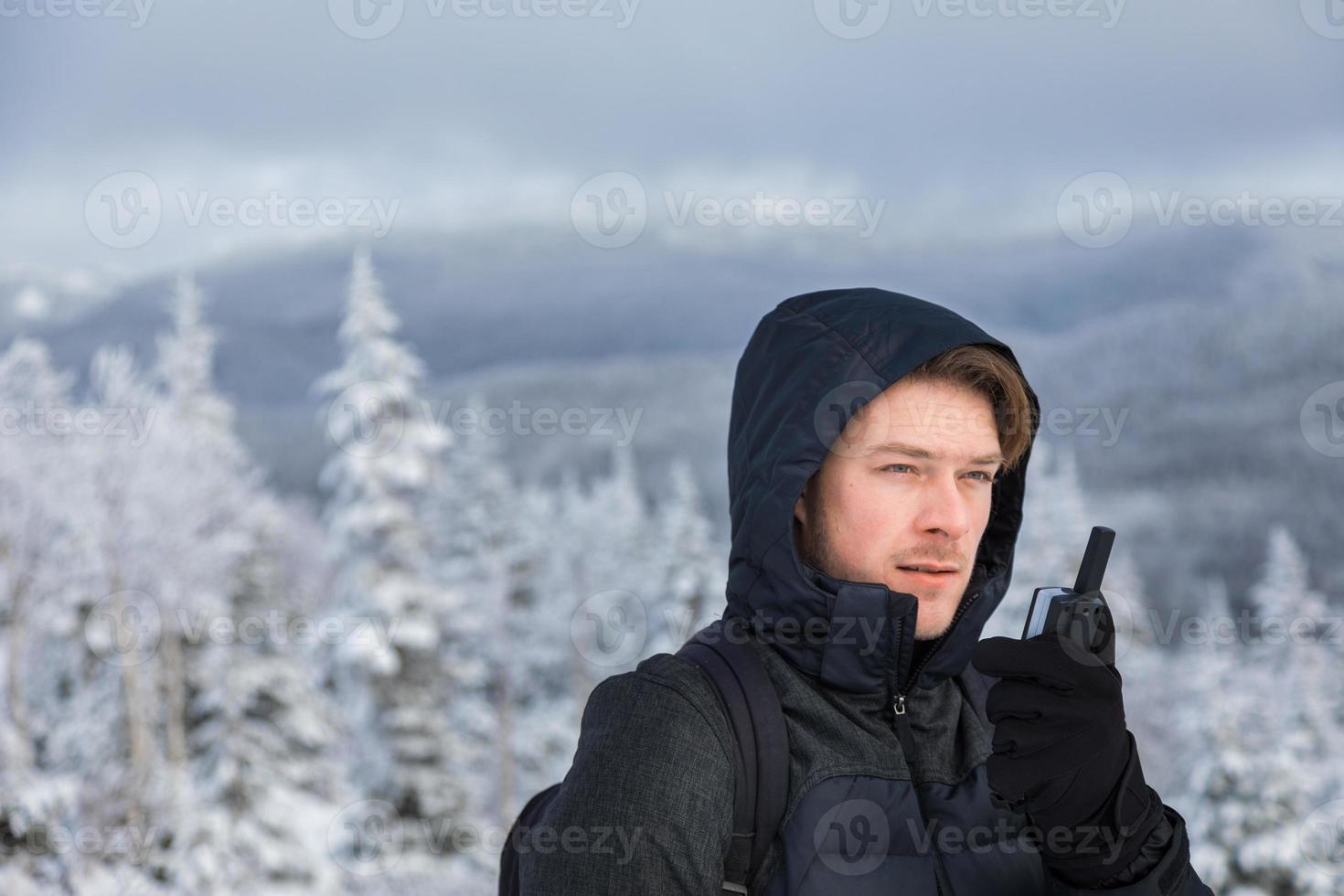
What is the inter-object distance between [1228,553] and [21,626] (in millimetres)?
63163

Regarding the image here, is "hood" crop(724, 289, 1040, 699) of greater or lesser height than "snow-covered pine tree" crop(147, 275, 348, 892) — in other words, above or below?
above

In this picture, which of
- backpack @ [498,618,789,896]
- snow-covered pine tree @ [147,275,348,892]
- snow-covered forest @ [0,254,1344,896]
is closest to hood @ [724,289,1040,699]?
backpack @ [498,618,789,896]

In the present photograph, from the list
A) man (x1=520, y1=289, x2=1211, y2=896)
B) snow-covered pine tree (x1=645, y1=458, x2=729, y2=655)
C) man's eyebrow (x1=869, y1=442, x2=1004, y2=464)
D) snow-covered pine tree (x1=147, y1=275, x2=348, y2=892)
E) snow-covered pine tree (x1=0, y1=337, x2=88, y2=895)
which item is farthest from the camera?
snow-covered pine tree (x1=645, y1=458, x2=729, y2=655)

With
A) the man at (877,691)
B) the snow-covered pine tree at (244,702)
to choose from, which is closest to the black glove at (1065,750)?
the man at (877,691)

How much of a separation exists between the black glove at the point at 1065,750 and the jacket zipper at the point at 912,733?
271mm

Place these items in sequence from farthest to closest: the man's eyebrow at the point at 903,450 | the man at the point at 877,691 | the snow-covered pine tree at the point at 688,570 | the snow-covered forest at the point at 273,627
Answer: the snow-covered pine tree at the point at 688,570 < the snow-covered forest at the point at 273,627 < the man's eyebrow at the point at 903,450 < the man at the point at 877,691

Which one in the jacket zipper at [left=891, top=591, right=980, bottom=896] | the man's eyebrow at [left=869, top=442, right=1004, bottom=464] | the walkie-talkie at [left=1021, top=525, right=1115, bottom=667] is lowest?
the jacket zipper at [left=891, top=591, right=980, bottom=896]

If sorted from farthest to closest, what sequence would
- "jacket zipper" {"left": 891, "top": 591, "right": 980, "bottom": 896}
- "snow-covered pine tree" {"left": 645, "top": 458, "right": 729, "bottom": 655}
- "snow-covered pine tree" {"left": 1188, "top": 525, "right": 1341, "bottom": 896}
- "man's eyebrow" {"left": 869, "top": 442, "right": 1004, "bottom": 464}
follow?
"snow-covered pine tree" {"left": 645, "top": 458, "right": 729, "bottom": 655} → "snow-covered pine tree" {"left": 1188, "top": 525, "right": 1341, "bottom": 896} → "man's eyebrow" {"left": 869, "top": 442, "right": 1004, "bottom": 464} → "jacket zipper" {"left": 891, "top": 591, "right": 980, "bottom": 896}

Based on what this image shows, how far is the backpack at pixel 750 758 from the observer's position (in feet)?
7.60

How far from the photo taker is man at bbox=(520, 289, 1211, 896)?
226 centimetres

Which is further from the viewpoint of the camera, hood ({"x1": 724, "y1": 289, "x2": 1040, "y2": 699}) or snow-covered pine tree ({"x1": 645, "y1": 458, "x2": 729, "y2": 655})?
snow-covered pine tree ({"x1": 645, "y1": 458, "x2": 729, "y2": 655})

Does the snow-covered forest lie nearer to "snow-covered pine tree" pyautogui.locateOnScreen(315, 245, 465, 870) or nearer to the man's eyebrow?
"snow-covered pine tree" pyautogui.locateOnScreen(315, 245, 465, 870)

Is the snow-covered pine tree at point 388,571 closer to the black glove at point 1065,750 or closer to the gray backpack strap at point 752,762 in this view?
the gray backpack strap at point 752,762

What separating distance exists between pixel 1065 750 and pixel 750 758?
27.2 inches
